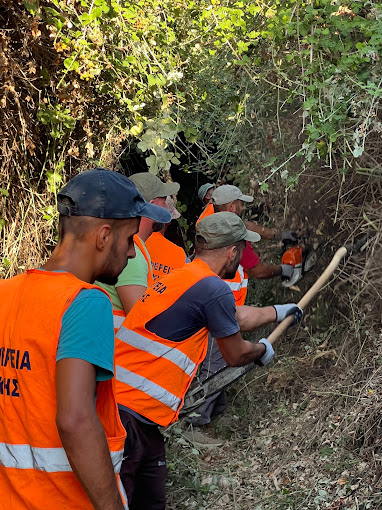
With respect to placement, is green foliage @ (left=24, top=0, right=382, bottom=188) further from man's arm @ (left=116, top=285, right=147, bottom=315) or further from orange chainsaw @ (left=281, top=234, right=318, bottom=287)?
man's arm @ (left=116, top=285, right=147, bottom=315)

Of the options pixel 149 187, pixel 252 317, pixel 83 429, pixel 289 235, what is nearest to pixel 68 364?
pixel 83 429

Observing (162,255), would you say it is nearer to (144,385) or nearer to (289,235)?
(289,235)

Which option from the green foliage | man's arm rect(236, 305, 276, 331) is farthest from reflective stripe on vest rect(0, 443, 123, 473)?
the green foliage

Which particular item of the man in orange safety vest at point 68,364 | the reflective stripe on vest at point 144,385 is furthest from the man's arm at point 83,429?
the reflective stripe on vest at point 144,385

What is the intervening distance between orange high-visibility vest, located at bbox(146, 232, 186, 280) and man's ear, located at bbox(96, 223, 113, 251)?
2.70 meters

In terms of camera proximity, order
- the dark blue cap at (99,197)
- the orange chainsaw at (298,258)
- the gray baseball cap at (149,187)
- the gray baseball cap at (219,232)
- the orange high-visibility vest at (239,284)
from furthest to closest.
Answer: the orange high-visibility vest at (239,284) < the orange chainsaw at (298,258) < the gray baseball cap at (149,187) < the gray baseball cap at (219,232) < the dark blue cap at (99,197)

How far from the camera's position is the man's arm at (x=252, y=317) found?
367cm

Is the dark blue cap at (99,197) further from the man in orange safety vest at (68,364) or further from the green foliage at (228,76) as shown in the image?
the green foliage at (228,76)

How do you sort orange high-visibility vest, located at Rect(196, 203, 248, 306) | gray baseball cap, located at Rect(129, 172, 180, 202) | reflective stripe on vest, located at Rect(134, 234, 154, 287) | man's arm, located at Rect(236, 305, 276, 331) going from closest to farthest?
1. reflective stripe on vest, located at Rect(134, 234, 154, 287)
2. man's arm, located at Rect(236, 305, 276, 331)
3. gray baseball cap, located at Rect(129, 172, 180, 202)
4. orange high-visibility vest, located at Rect(196, 203, 248, 306)

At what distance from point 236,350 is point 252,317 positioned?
0.71 meters

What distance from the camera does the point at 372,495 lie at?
3.17 m

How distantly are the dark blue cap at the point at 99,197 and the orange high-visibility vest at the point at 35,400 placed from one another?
20 cm

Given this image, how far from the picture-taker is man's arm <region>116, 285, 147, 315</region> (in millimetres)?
3232

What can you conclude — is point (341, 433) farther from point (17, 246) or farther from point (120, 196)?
point (17, 246)
